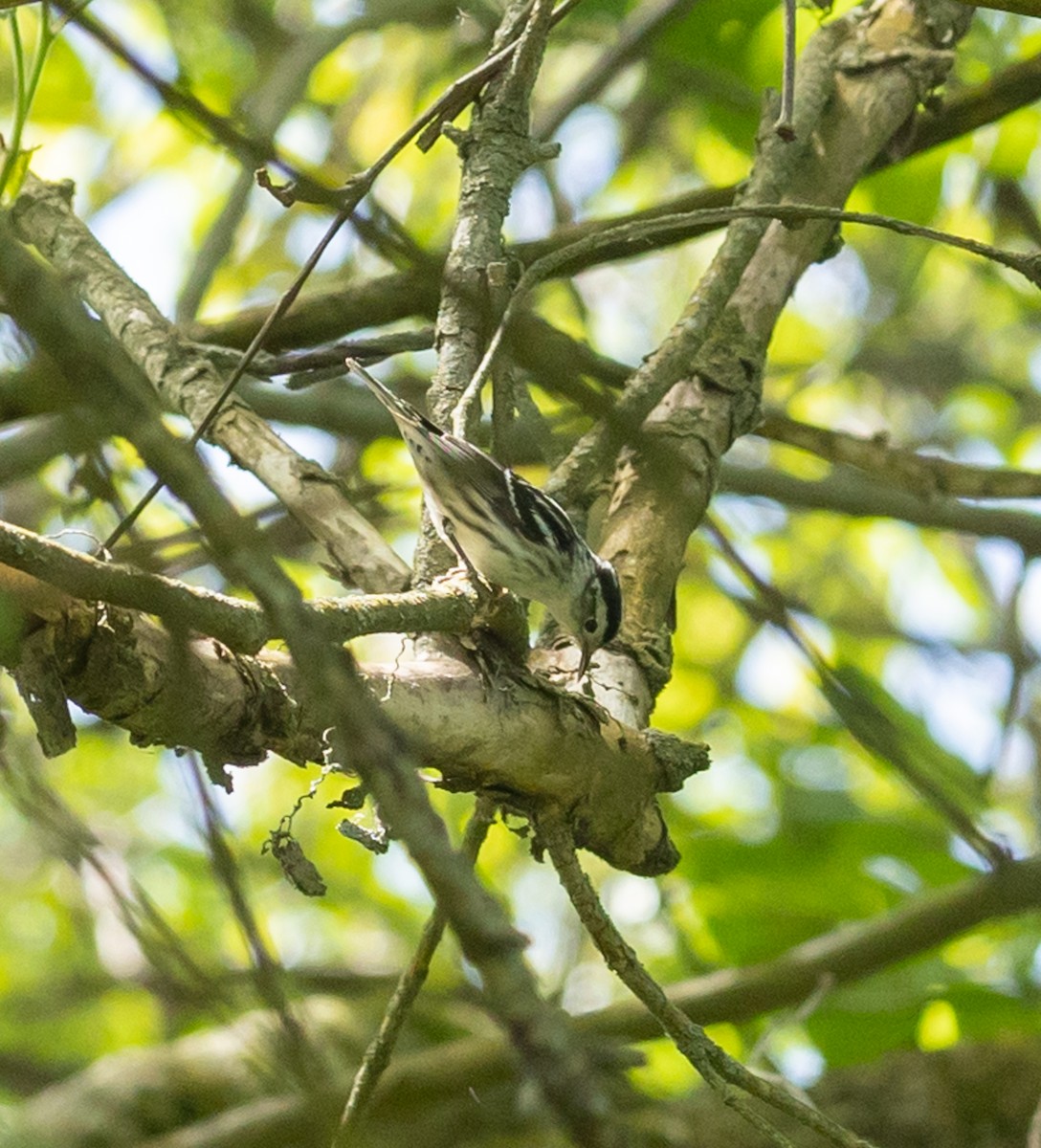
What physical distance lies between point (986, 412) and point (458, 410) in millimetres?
6961

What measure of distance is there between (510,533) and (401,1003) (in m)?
1.40

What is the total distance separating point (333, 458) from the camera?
264 inches

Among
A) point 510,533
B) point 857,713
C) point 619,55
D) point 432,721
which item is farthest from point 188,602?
point 619,55

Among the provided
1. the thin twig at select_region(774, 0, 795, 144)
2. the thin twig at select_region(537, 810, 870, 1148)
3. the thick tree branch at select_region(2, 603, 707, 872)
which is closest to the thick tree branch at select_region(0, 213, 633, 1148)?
the thick tree branch at select_region(2, 603, 707, 872)

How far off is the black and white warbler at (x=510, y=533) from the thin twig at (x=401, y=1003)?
37 centimetres

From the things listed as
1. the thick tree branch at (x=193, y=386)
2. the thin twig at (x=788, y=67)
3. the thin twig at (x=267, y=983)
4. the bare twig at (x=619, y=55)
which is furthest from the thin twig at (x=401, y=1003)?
the bare twig at (x=619, y=55)

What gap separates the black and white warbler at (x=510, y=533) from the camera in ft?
10.3

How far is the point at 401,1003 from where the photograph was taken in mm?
2596

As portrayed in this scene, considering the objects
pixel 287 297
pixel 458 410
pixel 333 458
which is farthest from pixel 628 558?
pixel 333 458

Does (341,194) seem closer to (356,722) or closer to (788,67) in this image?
(788,67)

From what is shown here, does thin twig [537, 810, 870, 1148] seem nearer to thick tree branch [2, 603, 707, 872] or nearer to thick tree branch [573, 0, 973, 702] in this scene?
thick tree branch [2, 603, 707, 872]

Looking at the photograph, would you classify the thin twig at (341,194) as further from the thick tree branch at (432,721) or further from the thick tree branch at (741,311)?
the thick tree branch at (741,311)

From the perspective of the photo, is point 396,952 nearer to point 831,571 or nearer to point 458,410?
point 831,571

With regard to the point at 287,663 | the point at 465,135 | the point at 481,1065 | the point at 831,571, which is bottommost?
the point at 287,663
